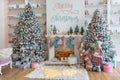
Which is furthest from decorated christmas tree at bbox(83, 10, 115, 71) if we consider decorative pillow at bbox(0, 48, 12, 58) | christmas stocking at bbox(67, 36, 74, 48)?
decorative pillow at bbox(0, 48, 12, 58)

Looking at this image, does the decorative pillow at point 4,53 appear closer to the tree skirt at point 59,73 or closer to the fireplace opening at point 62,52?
the tree skirt at point 59,73

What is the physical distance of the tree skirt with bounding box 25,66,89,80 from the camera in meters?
4.59

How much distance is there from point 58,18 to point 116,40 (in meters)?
2.25

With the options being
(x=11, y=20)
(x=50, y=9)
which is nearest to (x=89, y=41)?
(x=50, y=9)

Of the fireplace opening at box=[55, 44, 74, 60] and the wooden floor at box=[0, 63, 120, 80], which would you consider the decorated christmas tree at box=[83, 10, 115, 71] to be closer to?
the wooden floor at box=[0, 63, 120, 80]

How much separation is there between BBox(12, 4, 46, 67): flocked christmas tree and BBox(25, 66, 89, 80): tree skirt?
596 millimetres

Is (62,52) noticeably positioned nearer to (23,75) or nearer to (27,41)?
(27,41)

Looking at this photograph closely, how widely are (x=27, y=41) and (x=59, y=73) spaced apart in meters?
1.64

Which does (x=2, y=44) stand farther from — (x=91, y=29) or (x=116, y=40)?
(x=116, y=40)

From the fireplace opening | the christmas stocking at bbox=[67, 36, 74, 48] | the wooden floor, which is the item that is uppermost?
the christmas stocking at bbox=[67, 36, 74, 48]

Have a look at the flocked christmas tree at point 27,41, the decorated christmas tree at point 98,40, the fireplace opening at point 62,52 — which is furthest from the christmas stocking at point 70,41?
the flocked christmas tree at point 27,41

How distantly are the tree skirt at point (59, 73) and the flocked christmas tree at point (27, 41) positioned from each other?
596 mm

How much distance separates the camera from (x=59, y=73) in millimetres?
4941

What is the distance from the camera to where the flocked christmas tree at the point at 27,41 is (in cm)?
585
